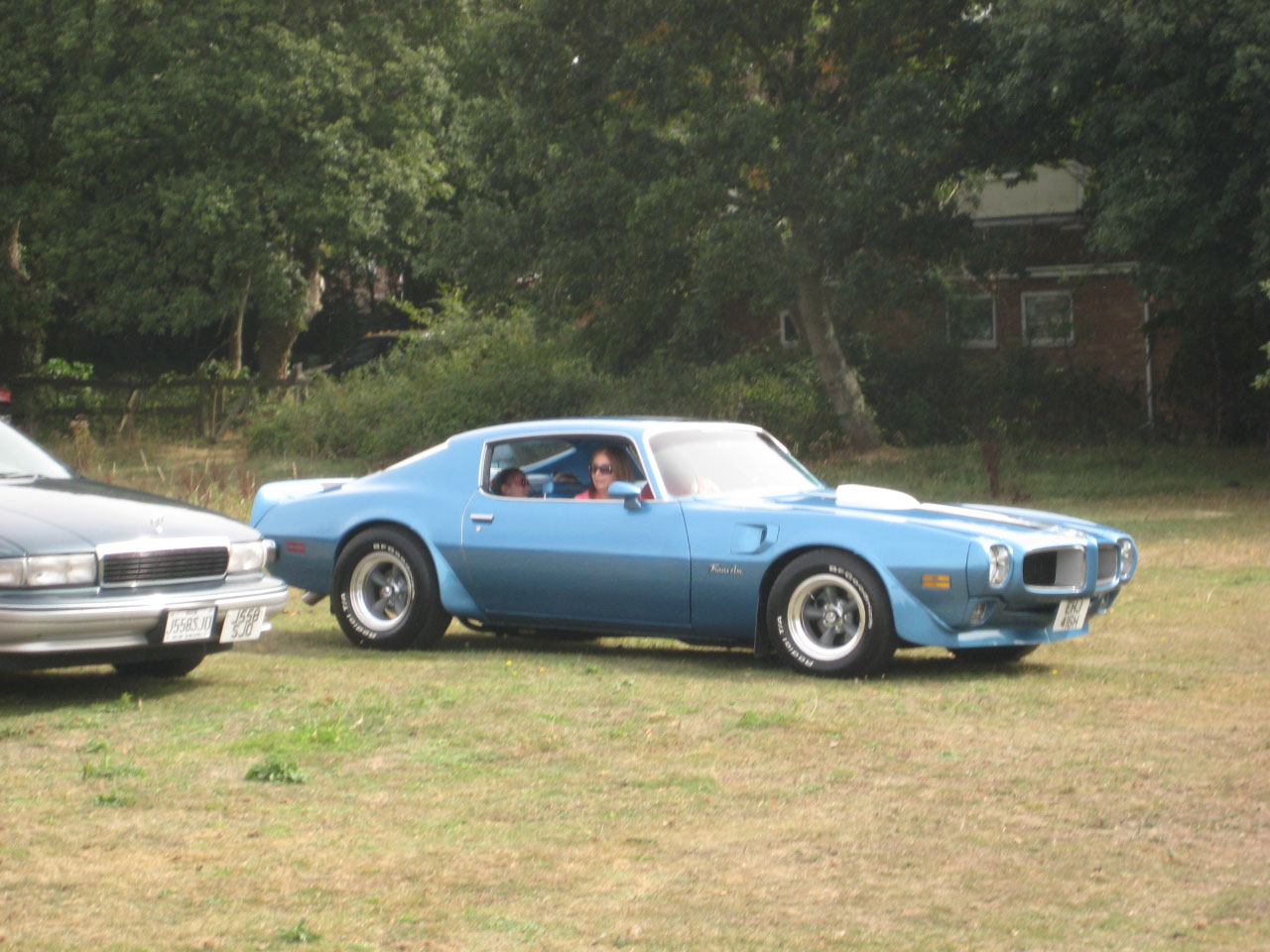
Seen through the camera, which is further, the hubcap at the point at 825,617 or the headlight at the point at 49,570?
the hubcap at the point at 825,617

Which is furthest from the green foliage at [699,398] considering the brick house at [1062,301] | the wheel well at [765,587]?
the wheel well at [765,587]

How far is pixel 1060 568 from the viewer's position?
878 centimetres

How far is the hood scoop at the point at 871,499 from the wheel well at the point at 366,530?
250cm

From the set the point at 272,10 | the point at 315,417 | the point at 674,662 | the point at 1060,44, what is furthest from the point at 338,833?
the point at 272,10

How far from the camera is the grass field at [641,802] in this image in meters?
4.56

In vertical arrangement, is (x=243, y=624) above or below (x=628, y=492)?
below

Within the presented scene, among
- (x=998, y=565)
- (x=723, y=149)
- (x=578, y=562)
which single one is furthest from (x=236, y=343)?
(x=998, y=565)

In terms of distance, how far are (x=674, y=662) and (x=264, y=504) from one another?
2946mm

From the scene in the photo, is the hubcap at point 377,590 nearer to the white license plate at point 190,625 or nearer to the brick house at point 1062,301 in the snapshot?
the white license plate at point 190,625

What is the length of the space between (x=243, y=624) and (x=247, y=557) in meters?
0.37

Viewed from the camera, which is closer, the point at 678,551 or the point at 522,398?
the point at 678,551

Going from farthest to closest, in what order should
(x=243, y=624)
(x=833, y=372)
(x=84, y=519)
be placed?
(x=833, y=372) → (x=243, y=624) → (x=84, y=519)

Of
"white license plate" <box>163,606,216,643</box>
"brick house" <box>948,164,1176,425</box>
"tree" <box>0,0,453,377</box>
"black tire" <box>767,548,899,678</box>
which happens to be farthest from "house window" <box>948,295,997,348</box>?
"white license plate" <box>163,606,216,643</box>

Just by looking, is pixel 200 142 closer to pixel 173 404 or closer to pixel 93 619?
pixel 173 404
